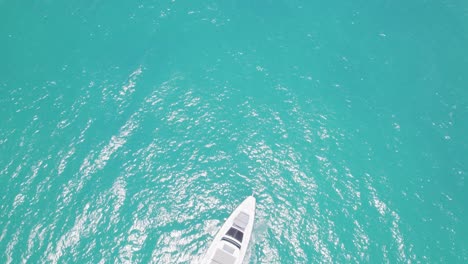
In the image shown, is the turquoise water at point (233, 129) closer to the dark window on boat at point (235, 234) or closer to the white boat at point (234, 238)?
the white boat at point (234, 238)

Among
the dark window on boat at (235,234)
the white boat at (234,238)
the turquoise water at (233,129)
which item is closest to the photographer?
the white boat at (234,238)

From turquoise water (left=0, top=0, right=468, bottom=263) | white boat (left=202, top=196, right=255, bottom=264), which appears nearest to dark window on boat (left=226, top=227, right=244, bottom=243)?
white boat (left=202, top=196, right=255, bottom=264)

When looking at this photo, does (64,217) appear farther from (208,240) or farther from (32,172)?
(208,240)

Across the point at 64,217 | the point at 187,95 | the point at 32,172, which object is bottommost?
the point at 64,217

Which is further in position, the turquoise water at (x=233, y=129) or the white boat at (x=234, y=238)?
the turquoise water at (x=233, y=129)

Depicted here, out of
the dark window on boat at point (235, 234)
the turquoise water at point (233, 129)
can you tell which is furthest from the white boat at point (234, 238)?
the turquoise water at point (233, 129)

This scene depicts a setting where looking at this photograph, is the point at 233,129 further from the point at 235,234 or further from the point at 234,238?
the point at 234,238

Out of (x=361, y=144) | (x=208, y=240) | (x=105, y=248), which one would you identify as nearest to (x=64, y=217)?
(x=105, y=248)
